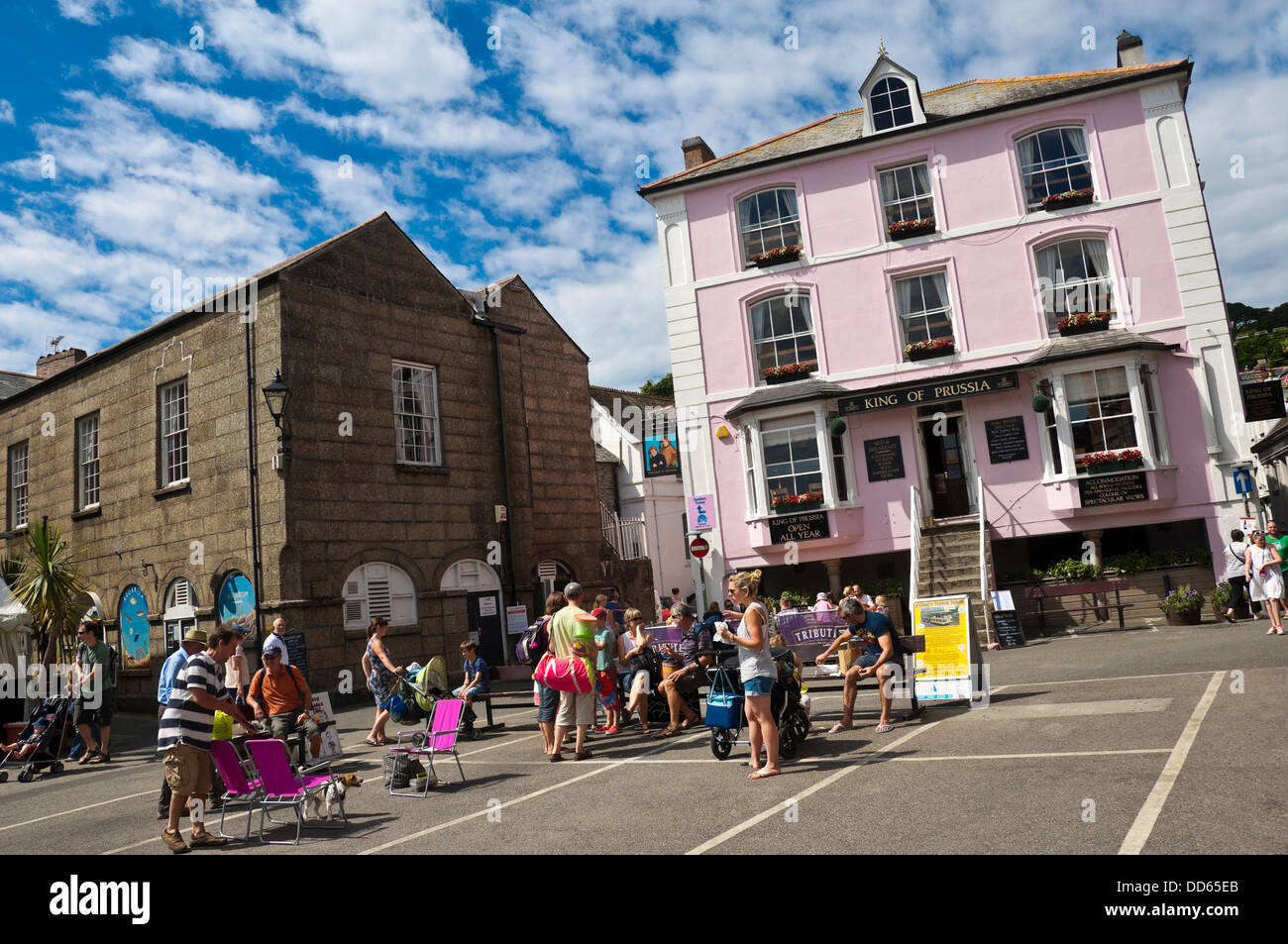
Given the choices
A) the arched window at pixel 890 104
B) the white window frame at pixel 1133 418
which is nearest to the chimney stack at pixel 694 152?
the arched window at pixel 890 104

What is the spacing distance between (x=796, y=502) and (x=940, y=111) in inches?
395

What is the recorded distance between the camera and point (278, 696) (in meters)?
10.3

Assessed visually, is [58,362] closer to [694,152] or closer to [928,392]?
[694,152]

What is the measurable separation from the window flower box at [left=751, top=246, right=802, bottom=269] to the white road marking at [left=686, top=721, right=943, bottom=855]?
1468 cm

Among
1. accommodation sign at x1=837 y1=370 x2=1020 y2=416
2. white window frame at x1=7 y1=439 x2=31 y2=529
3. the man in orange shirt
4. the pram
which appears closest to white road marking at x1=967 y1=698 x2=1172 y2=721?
the pram

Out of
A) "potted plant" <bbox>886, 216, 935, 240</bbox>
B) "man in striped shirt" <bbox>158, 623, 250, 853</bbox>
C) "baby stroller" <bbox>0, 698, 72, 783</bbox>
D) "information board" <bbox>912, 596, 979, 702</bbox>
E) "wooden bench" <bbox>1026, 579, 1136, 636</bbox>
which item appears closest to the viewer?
"man in striped shirt" <bbox>158, 623, 250, 853</bbox>

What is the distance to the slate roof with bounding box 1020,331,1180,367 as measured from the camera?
62.0 ft

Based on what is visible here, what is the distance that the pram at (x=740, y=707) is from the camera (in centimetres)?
898

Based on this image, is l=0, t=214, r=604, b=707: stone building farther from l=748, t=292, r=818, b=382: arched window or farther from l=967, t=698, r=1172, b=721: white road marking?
l=967, t=698, r=1172, b=721: white road marking

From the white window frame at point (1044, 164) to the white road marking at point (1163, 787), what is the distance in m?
14.4

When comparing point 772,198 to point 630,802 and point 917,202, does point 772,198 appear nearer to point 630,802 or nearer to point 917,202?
point 917,202

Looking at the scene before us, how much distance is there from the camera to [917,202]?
21781mm

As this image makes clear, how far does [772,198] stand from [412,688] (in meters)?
15.0
